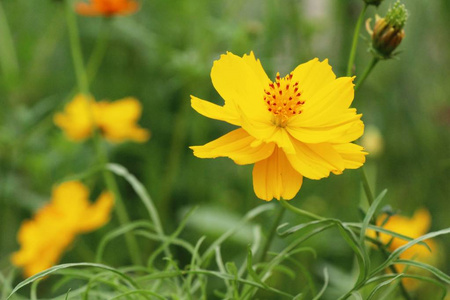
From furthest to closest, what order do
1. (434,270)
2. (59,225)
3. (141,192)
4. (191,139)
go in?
1. (191,139)
2. (59,225)
3. (141,192)
4. (434,270)

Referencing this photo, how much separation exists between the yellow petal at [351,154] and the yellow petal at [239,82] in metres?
0.07

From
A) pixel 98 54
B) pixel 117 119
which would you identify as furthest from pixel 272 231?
pixel 98 54

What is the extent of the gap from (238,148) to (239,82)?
5 cm

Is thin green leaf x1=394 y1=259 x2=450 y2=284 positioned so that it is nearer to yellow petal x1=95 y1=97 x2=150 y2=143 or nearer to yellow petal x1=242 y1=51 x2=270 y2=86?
yellow petal x1=242 y1=51 x2=270 y2=86

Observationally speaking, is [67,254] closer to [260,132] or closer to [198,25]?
[198,25]

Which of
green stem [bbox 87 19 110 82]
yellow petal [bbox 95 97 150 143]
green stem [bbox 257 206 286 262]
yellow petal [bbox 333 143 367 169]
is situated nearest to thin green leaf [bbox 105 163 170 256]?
green stem [bbox 257 206 286 262]

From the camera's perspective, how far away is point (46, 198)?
1070 mm

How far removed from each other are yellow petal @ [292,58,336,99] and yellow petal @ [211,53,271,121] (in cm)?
3

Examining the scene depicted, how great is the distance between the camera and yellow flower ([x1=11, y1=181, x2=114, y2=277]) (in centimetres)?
80

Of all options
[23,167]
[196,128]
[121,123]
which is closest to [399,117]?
[196,128]

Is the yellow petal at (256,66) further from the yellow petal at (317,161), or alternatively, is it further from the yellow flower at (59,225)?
the yellow flower at (59,225)

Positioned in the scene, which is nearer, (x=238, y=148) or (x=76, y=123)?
(x=238, y=148)

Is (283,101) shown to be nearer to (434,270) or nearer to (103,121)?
(434,270)

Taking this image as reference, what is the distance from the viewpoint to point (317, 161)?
0.39 metres
